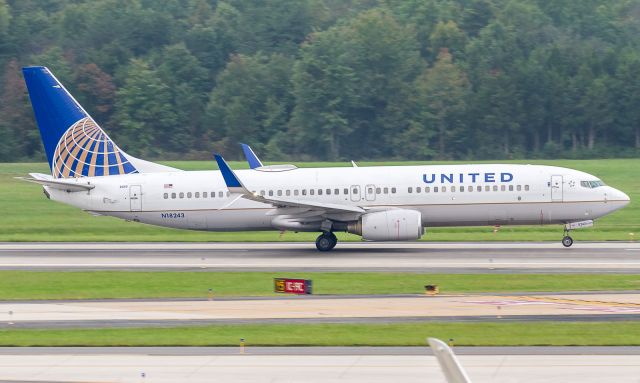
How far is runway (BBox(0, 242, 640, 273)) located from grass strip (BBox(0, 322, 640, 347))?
1070 cm

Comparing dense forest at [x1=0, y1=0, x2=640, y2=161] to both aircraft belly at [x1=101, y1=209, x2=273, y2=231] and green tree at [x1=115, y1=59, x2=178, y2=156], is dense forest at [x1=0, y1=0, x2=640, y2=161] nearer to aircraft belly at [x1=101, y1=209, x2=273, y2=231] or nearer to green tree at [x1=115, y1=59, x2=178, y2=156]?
green tree at [x1=115, y1=59, x2=178, y2=156]

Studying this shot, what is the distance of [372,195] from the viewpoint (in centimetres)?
4569

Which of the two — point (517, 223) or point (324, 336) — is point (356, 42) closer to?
point (517, 223)

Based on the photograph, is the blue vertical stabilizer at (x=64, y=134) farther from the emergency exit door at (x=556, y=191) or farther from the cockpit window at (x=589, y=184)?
the cockpit window at (x=589, y=184)

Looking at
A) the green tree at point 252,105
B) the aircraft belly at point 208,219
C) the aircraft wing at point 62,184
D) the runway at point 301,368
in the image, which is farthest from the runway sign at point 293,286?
the green tree at point 252,105

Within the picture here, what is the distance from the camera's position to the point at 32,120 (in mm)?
99375

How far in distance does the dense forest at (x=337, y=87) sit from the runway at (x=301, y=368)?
72873 mm

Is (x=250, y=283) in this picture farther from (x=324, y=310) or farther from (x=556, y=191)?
(x=556, y=191)

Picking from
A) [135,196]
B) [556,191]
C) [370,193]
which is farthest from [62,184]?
[556,191]

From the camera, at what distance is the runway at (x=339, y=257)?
130 feet

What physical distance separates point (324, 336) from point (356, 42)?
81.6 metres

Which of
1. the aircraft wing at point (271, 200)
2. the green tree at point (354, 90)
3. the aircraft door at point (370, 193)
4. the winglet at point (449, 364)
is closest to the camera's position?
the winglet at point (449, 364)

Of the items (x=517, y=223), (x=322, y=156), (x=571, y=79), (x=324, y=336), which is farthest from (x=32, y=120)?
(x=324, y=336)

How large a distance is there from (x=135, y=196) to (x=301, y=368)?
83.0 feet
